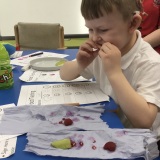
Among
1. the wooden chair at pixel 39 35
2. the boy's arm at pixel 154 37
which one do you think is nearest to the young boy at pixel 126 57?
the boy's arm at pixel 154 37

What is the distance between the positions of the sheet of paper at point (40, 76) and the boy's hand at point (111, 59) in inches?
11.4

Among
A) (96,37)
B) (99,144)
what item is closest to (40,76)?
(96,37)

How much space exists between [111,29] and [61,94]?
0.30 m

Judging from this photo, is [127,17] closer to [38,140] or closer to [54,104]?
[54,104]

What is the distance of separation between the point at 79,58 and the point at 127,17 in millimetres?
260

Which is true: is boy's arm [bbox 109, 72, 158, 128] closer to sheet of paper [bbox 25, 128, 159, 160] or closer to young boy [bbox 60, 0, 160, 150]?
young boy [bbox 60, 0, 160, 150]

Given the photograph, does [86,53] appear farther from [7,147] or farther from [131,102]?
[7,147]

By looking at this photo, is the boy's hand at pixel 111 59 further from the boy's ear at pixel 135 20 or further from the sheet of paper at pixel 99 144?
the sheet of paper at pixel 99 144

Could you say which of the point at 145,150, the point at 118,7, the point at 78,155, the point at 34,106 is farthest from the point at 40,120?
the point at 118,7

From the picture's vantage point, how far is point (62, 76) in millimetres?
1111

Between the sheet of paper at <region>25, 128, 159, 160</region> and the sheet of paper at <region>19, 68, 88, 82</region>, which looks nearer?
the sheet of paper at <region>25, 128, 159, 160</region>

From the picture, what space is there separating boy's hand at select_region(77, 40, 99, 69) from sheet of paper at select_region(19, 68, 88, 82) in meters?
0.11

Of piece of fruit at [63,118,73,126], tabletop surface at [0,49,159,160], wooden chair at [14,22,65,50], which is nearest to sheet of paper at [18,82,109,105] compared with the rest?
tabletop surface at [0,49,159,160]

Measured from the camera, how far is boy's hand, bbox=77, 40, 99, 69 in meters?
0.96
